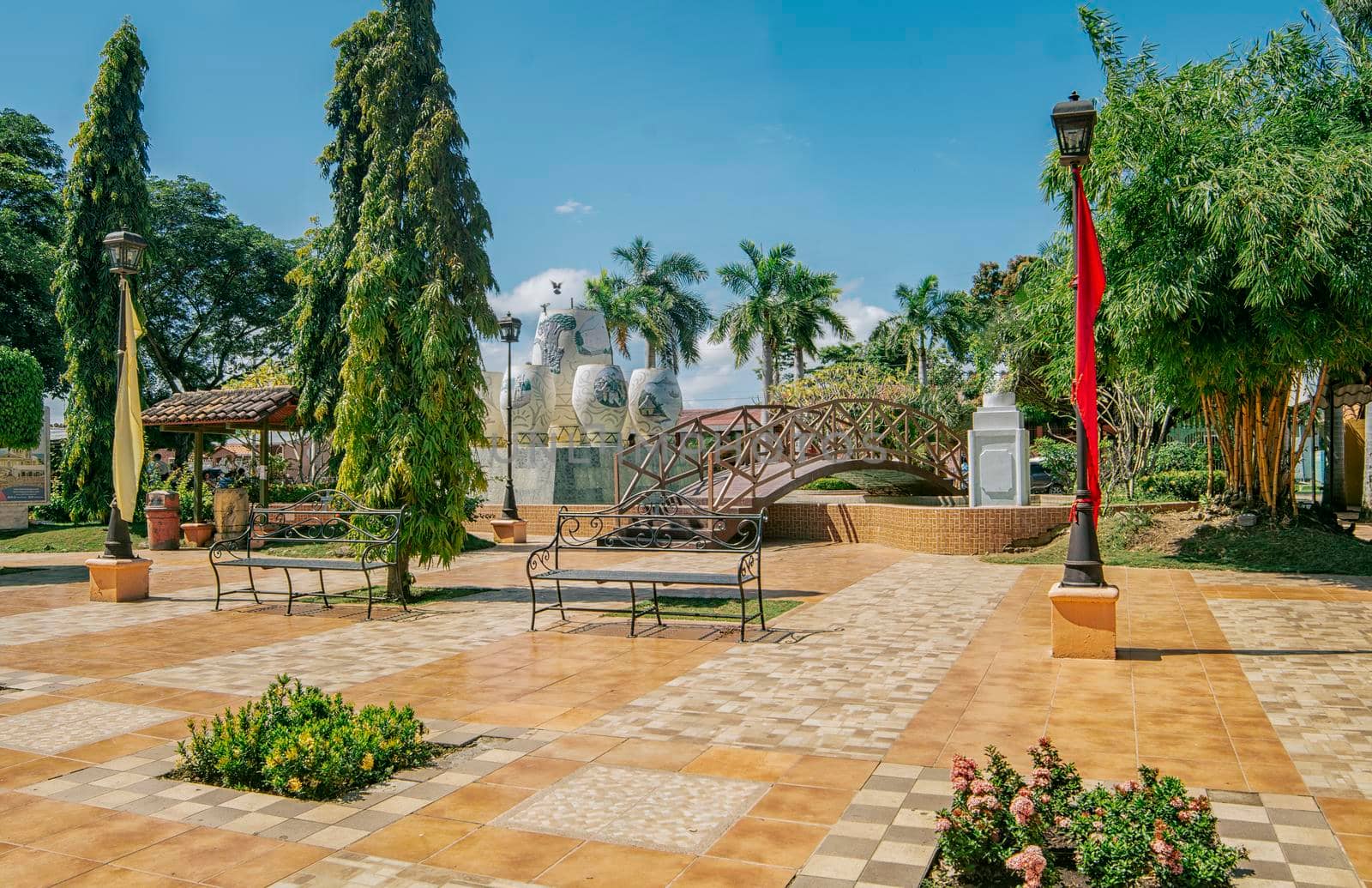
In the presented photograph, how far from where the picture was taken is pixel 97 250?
21562 mm

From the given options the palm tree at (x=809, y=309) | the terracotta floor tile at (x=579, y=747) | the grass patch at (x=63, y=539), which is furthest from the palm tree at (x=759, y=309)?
the terracotta floor tile at (x=579, y=747)

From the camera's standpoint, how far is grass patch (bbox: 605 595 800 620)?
906cm

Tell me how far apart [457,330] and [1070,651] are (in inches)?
264

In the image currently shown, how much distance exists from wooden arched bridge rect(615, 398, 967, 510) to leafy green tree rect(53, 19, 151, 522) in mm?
12249

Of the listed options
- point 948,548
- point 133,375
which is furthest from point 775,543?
point 133,375

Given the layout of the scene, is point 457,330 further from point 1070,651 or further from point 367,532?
point 1070,651

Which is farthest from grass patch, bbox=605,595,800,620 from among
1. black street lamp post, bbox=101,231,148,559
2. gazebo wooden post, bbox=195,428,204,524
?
gazebo wooden post, bbox=195,428,204,524

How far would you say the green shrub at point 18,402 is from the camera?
1764cm

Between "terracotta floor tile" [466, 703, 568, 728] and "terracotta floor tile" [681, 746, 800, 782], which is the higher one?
"terracotta floor tile" [466, 703, 568, 728]

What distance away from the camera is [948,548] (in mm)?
14695

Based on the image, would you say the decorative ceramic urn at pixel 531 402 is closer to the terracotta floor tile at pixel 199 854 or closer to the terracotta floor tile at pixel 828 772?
the terracotta floor tile at pixel 828 772

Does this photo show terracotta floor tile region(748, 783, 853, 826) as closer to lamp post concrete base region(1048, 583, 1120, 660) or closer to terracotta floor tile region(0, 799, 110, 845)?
terracotta floor tile region(0, 799, 110, 845)

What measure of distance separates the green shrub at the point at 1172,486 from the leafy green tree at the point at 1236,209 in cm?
626

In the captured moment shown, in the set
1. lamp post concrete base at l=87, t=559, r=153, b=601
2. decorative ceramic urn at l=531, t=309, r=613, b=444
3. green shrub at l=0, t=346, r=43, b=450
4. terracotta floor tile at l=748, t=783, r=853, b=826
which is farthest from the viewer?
decorative ceramic urn at l=531, t=309, r=613, b=444
